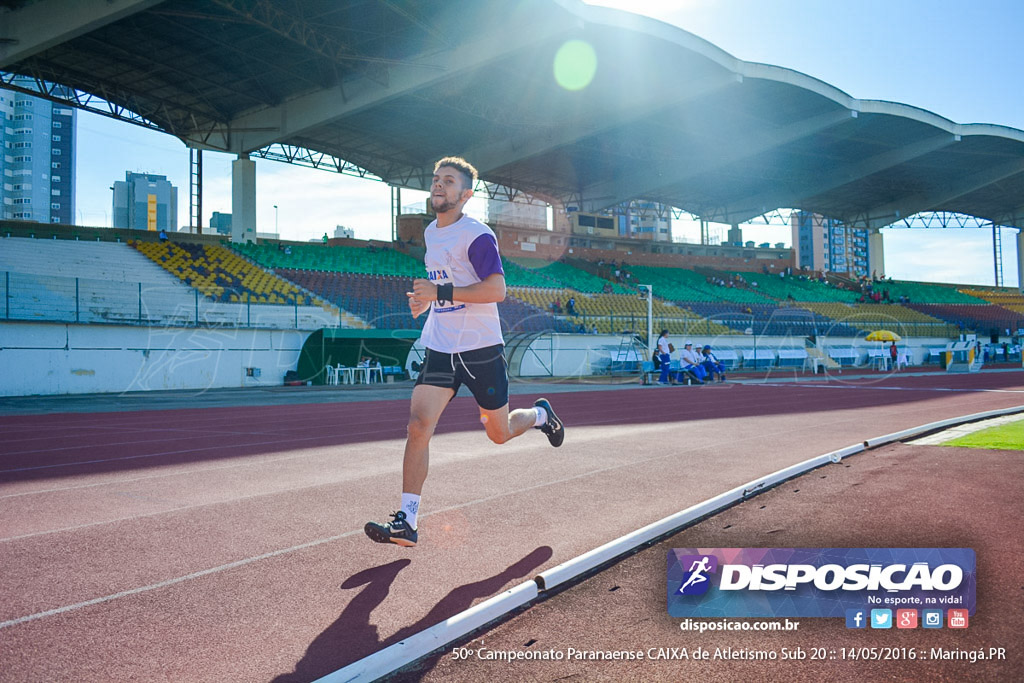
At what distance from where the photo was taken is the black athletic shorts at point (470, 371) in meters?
4.50

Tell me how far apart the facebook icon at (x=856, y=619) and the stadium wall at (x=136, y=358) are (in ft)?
71.5

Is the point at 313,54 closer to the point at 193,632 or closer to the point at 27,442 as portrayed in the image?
the point at 27,442

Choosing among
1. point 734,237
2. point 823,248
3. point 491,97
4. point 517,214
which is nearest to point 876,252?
point 734,237

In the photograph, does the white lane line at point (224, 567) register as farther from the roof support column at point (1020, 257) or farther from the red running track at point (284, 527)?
the roof support column at point (1020, 257)

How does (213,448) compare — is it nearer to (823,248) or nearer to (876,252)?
(876,252)

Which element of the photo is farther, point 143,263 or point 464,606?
point 143,263

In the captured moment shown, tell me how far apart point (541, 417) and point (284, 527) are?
2.08 meters

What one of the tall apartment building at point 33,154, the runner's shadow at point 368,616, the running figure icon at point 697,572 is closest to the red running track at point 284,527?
the runner's shadow at point 368,616

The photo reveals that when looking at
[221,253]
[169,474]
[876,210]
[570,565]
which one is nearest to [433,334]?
[570,565]

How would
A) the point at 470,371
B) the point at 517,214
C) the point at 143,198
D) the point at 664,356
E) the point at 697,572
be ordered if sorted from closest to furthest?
the point at 697,572
the point at 470,371
the point at 664,356
the point at 517,214
the point at 143,198

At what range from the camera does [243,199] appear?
36188 millimetres

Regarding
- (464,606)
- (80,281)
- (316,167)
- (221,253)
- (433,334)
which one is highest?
(316,167)

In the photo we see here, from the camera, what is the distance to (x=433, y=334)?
4.63m

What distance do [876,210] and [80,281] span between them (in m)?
57.9
